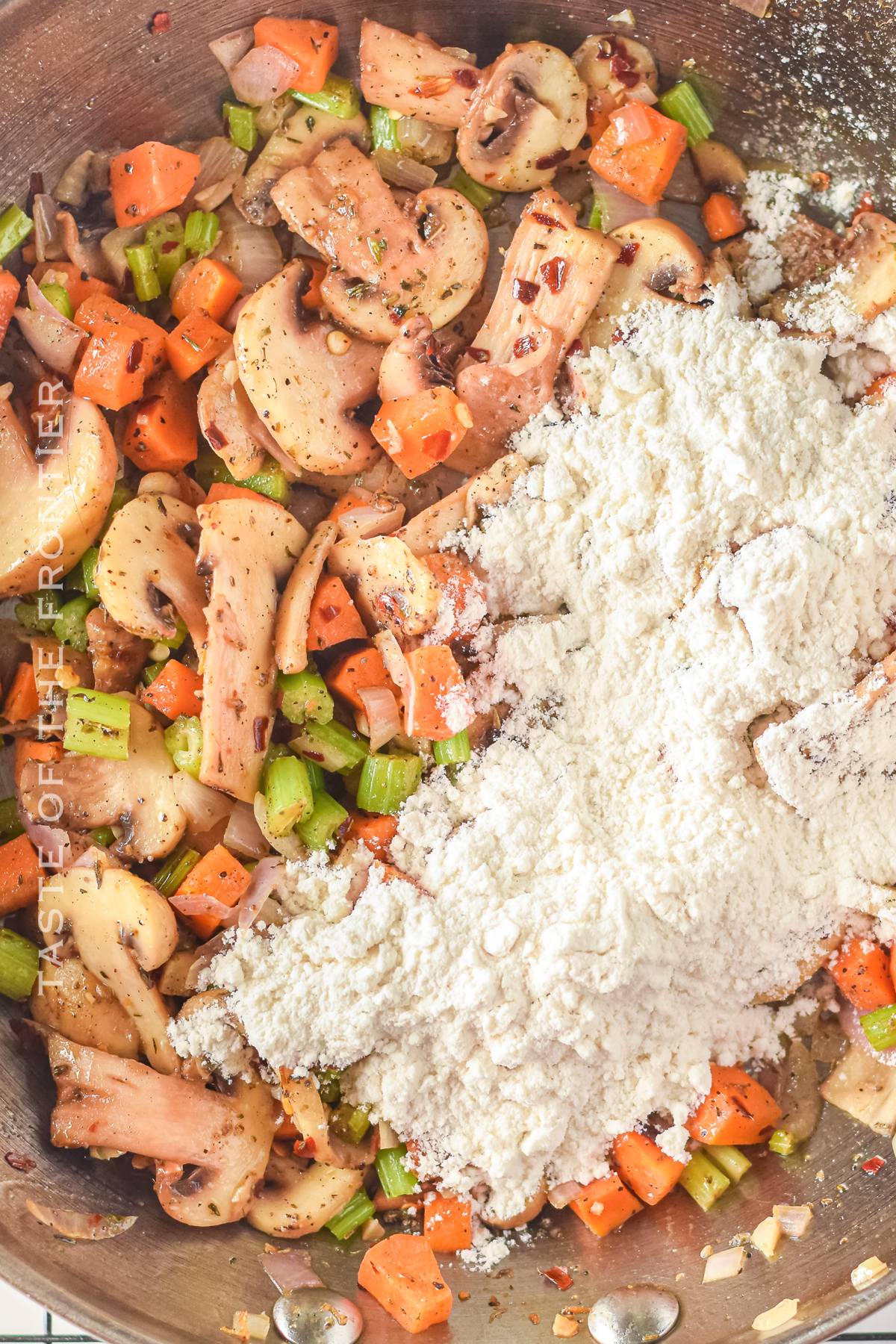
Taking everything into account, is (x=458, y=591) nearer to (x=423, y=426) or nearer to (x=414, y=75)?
(x=423, y=426)

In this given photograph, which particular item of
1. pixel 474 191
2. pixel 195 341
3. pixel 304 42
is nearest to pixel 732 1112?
pixel 195 341

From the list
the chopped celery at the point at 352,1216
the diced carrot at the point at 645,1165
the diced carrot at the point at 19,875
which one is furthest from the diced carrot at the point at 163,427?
the diced carrot at the point at 645,1165

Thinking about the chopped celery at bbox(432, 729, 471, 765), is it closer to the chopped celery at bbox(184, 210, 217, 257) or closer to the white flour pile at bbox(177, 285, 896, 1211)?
the white flour pile at bbox(177, 285, 896, 1211)

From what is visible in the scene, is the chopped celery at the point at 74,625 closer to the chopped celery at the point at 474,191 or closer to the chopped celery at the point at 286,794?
the chopped celery at the point at 286,794

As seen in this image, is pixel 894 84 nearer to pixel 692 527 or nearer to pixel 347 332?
pixel 692 527

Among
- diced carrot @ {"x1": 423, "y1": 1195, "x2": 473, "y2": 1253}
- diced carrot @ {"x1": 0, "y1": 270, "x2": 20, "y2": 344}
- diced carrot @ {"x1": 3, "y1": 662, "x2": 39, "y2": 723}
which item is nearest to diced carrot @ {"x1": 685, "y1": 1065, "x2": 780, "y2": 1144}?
diced carrot @ {"x1": 423, "y1": 1195, "x2": 473, "y2": 1253}

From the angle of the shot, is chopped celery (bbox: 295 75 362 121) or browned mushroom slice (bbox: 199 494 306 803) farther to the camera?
chopped celery (bbox: 295 75 362 121)
